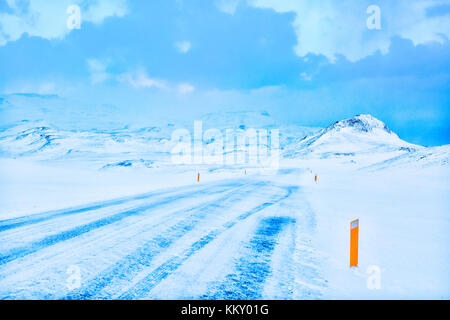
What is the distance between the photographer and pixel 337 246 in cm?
601

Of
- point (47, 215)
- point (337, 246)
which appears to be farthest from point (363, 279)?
point (47, 215)

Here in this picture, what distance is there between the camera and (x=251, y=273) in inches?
178

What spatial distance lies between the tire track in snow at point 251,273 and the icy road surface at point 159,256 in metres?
0.01

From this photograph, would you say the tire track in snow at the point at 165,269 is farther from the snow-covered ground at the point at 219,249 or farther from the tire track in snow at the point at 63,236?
the tire track in snow at the point at 63,236

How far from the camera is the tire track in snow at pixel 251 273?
3.87 metres

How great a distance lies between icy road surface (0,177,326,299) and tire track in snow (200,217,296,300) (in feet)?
0.05

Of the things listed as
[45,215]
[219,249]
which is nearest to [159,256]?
[219,249]

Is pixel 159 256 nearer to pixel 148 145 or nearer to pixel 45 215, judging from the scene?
pixel 45 215

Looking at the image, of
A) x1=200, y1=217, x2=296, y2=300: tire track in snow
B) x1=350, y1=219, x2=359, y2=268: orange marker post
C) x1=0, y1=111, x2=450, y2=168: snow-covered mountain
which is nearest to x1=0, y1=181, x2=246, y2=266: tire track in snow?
x1=200, y1=217, x2=296, y2=300: tire track in snow

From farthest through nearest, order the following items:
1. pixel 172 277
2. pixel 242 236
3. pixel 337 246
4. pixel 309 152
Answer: pixel 309 152
pixel 242 236
pixel 337 246
pixel 172 277

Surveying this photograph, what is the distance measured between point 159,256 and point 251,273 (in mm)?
1807

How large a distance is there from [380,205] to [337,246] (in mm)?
6912

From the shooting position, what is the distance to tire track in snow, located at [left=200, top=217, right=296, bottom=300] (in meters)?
3.87
